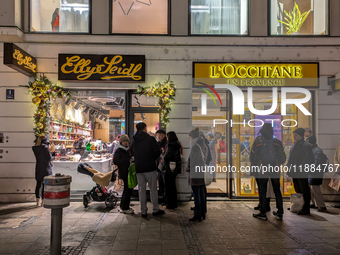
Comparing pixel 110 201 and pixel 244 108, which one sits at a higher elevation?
pixel 244 108

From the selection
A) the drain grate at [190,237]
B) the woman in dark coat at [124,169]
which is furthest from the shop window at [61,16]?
the drain grate at [190,237]

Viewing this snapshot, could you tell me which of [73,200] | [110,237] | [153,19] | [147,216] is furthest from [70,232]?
[153,19]

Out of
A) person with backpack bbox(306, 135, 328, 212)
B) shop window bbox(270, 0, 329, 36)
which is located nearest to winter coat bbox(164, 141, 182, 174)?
person with backpack bbox(306, 135, 328, 212)

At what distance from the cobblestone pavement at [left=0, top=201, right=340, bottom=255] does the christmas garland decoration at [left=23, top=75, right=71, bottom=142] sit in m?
2.07

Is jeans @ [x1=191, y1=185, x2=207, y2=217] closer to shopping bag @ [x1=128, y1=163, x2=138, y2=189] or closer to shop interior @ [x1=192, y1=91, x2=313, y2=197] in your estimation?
shopping bag @ [x1=128, y1=163, x2=138, y2=189]

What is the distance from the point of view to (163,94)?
6.99 meters

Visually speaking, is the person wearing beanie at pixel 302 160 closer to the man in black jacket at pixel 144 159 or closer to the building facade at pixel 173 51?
the building facade at pixel 173 51

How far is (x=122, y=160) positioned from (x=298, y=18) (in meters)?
6.47

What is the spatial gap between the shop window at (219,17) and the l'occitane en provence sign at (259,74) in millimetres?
1064

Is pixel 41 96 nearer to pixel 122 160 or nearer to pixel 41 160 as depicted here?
pixel 41 160

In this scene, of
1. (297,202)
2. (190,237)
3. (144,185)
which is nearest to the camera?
(190,237)

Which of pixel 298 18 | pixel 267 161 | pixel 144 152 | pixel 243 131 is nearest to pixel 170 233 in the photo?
pixel 144 152

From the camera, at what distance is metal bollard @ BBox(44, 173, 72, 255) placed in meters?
3.44

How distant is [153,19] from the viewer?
24.2 feet
